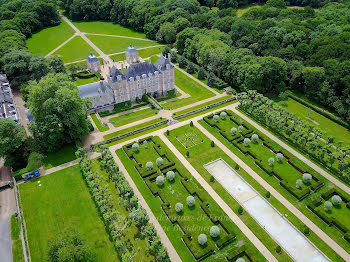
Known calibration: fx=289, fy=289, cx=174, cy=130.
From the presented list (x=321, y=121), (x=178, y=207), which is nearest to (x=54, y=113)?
(x=178, y=207)

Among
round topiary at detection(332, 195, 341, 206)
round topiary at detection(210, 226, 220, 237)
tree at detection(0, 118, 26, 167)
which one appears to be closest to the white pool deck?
round topiary at detection(210, 226, 220, 237)

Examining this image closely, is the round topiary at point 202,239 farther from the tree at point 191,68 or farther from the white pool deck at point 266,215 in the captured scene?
the tree at point 191,68

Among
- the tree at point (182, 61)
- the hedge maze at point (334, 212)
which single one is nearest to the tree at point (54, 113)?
the tree at point (182, 61)

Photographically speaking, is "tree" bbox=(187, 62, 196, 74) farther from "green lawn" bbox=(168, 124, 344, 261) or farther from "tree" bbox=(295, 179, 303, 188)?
"tree" bbox=(295, 179, 303, 188)

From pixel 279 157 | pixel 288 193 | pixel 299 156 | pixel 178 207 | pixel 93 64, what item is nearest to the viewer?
pixel 178 207

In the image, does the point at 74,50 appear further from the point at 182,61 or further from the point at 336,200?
the point at 336,200
